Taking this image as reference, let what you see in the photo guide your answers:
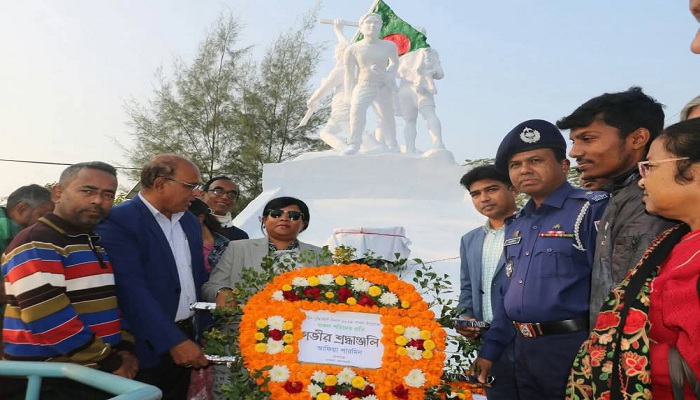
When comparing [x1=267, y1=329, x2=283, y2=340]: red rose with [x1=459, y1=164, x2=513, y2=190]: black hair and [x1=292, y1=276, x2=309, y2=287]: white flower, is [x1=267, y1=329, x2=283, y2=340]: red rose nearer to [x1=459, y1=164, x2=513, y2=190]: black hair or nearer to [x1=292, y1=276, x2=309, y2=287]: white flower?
[x1=292, y1=276, x2=309, y2=287]: white flower

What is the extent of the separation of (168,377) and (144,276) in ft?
1.69

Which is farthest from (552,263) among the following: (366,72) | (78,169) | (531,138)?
(366,72)

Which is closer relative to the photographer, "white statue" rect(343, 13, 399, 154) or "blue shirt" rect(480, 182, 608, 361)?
"blue shirt" rect(480, 182, 608, 361)

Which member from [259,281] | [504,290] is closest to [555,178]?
[504,290]

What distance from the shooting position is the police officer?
214 cm

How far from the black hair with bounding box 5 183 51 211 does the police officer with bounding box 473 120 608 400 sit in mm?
3058

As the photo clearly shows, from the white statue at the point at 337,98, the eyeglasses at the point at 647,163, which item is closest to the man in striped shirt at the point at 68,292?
the eyeglasses at the point at 647,163

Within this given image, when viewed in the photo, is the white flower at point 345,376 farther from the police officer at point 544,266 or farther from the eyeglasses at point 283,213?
the eyeglasses at point 283,213

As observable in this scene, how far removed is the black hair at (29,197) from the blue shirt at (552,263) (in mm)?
3084

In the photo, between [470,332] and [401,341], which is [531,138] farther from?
[401,341]

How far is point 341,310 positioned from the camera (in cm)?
198

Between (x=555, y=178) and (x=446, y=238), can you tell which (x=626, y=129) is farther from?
(x=446, y=238)

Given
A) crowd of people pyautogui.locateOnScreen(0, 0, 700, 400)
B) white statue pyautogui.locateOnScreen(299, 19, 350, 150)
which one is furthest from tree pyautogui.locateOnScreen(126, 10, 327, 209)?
crowd of people pyautogui.locateOnScreen(0, 0, 700, 400)

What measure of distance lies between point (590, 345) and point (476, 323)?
67 centimetres
